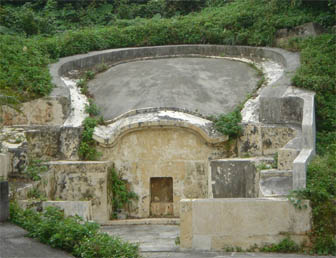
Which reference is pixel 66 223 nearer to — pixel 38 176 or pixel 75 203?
pixel 75 203

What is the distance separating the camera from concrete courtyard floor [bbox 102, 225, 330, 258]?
10.3 meters

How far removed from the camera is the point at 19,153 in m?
13.7

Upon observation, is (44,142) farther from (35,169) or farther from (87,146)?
(35,169)

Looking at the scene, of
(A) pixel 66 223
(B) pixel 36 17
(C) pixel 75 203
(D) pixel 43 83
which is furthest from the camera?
(B) pixel 36 17

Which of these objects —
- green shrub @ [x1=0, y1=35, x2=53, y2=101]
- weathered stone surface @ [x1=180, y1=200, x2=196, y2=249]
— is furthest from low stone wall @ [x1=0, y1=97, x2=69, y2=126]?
weathered stone surface @ [x1=180, y1=200, x2=196, y2=249]

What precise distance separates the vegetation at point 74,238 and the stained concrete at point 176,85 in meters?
6.62

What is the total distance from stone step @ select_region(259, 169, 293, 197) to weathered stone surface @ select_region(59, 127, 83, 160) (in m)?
4.65

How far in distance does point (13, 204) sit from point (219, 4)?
15402 millimetres

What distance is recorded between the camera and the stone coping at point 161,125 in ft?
49.8

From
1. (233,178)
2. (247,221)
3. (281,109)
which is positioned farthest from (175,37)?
(247,221)

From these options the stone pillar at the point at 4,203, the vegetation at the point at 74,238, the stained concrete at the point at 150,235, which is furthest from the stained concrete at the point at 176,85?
the vegetation at the point at 74,238

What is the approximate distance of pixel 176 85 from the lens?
56.8 ft

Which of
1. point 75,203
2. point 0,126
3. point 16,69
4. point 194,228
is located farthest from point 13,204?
point 16,69

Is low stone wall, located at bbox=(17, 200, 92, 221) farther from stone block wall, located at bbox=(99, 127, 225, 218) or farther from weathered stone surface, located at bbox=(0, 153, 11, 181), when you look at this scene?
stone block wall, located at bbox=(99, 127, 225, 218)
